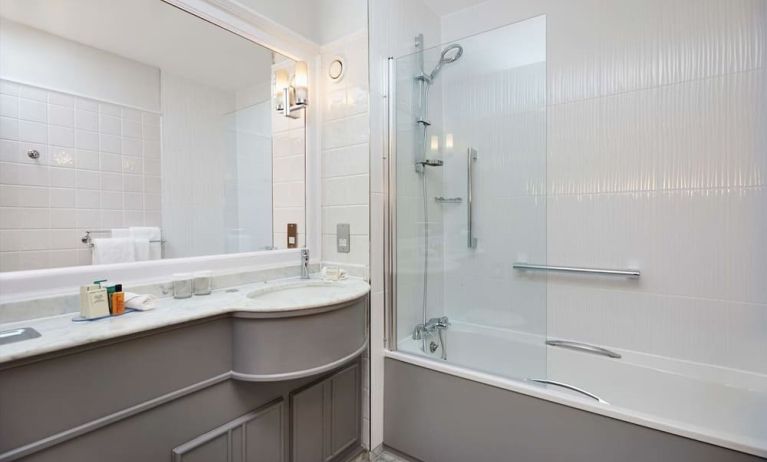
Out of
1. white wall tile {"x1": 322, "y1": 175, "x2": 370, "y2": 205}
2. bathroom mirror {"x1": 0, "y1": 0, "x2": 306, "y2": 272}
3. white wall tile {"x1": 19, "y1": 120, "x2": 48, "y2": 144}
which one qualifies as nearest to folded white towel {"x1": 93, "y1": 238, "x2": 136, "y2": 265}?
bathroom mirror {"x1": 0, "y1": 0, "x2": 306, "y2": 272}

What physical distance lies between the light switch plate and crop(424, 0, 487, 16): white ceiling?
5.36ft

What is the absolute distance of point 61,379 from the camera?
90 centimetres

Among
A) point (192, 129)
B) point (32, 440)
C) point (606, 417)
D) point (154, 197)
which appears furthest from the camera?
point (192, 129)

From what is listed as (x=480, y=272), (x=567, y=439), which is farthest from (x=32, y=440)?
(x=480, y=272)

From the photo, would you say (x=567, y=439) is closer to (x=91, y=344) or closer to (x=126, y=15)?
(x=91, y=344)

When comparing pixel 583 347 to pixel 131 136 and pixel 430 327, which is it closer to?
pixel 430 327

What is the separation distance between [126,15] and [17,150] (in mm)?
669

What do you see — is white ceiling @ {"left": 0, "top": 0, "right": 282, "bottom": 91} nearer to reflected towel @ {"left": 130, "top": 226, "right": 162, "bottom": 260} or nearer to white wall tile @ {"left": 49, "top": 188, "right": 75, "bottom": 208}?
white wall tile @ {"left": 49, "top": 188, "right": 75, "bottom": 208}

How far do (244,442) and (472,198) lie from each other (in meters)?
1.85

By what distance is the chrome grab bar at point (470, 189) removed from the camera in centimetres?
230

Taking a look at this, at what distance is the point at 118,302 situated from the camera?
1146 millimetres

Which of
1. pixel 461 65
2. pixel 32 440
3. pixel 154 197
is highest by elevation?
pixel 461 65

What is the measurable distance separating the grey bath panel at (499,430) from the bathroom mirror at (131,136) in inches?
44.1

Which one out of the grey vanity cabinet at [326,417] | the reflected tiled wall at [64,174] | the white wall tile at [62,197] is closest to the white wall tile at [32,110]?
the reflected tiled wall at [64,174]
